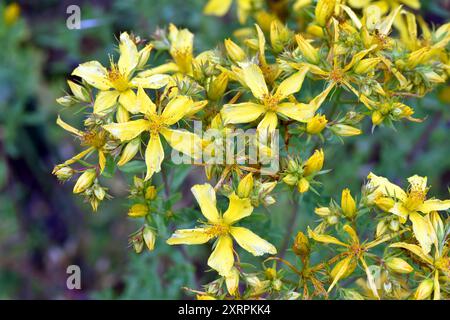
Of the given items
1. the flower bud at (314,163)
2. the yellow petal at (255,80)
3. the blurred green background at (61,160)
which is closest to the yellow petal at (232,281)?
the flower bud at (314,163)

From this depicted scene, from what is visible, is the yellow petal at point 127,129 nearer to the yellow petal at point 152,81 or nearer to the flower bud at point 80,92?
the yellow petal at point 152,81

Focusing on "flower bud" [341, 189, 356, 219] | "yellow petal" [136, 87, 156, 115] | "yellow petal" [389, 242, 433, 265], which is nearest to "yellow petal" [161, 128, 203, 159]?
"yellow petal" [136, 87, 156, 115]

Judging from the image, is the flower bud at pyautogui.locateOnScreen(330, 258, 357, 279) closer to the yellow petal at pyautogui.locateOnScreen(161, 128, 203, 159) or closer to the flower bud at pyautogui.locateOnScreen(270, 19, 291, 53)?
the yellow petal at pyautogui.locateOnScreen(161, 128, 203, 159)

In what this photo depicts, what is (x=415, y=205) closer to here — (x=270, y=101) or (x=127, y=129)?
(x=270, y=101)

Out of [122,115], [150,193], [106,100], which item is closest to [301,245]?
[150,193]

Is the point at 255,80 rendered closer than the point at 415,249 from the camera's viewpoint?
No
